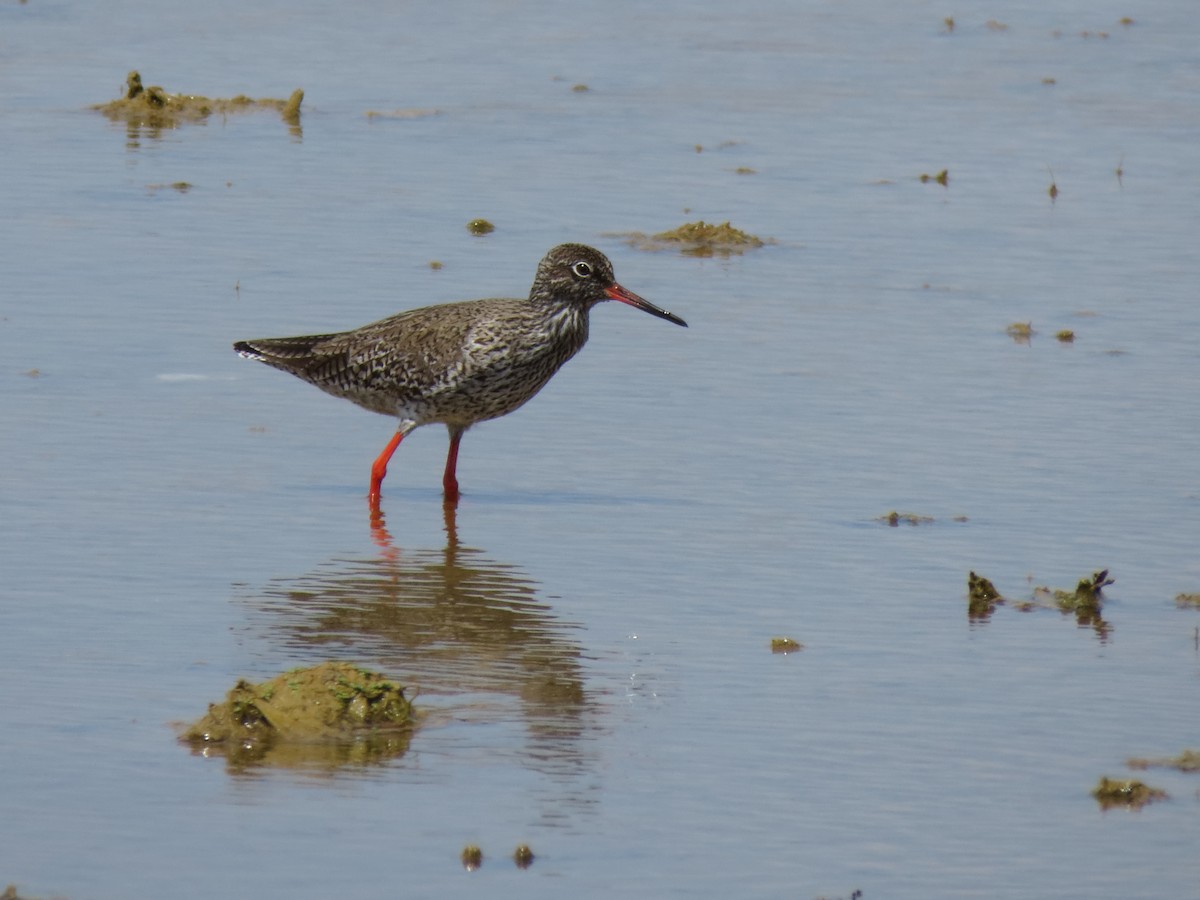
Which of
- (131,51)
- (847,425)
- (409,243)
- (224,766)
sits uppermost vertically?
(131,51)

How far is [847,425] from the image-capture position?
41.5 ft

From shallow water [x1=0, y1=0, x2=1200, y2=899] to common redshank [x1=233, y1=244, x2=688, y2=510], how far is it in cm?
33

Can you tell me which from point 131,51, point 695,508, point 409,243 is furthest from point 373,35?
point 695,508

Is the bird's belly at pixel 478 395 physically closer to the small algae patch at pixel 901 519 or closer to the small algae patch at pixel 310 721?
the small algae patch at pixel 901 519

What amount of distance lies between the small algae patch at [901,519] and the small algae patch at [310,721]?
351cm

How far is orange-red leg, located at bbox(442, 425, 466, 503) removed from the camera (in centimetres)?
1187

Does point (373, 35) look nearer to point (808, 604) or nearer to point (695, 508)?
point (695, 508)

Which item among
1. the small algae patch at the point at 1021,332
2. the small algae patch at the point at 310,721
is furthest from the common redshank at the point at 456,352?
the small algae patch at the point at 310,721

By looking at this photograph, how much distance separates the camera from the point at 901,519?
36.5ft

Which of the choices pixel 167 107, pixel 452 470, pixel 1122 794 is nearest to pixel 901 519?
pixel 452 470

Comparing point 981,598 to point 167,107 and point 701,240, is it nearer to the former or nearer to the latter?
point 701,240

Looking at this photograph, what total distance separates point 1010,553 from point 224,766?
429cm

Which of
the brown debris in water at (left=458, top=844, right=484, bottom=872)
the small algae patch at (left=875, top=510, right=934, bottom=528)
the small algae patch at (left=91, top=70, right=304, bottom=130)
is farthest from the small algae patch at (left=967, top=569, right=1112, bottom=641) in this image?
the small algae patch at (left=91, top=70, right=304, bottom=130)

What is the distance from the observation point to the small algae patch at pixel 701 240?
16.5 m
